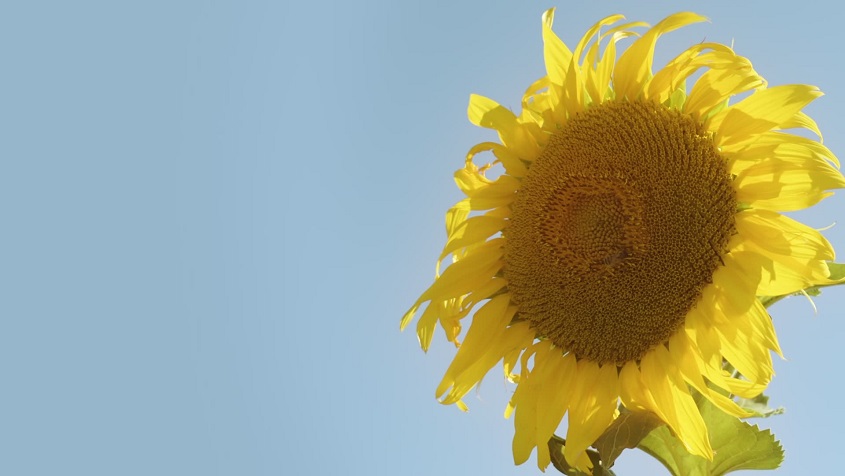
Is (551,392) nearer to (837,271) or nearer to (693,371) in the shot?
(693,371)

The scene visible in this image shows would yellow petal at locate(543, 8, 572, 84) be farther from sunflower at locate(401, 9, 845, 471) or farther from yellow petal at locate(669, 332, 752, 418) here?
yellow petal at locate(669, 332, 752, 418)

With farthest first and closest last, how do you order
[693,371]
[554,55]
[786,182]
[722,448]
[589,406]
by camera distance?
1. [554,55]
2. [589,406]
3. [722,448]
4. [693,371]
5. [786,182]

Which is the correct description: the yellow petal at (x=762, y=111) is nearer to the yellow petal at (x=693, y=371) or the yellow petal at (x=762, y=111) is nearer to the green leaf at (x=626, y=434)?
the yellow petal at (x=693, y=371)

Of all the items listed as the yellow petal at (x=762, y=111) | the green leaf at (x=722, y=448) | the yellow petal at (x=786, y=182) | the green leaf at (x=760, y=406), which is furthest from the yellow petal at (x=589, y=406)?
the yellow petal at (x=762, y=111)

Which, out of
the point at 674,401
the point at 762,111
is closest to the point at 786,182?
the point at 762,111

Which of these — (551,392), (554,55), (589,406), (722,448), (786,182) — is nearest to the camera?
(786,182)

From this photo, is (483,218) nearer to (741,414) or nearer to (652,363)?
(652,363)
